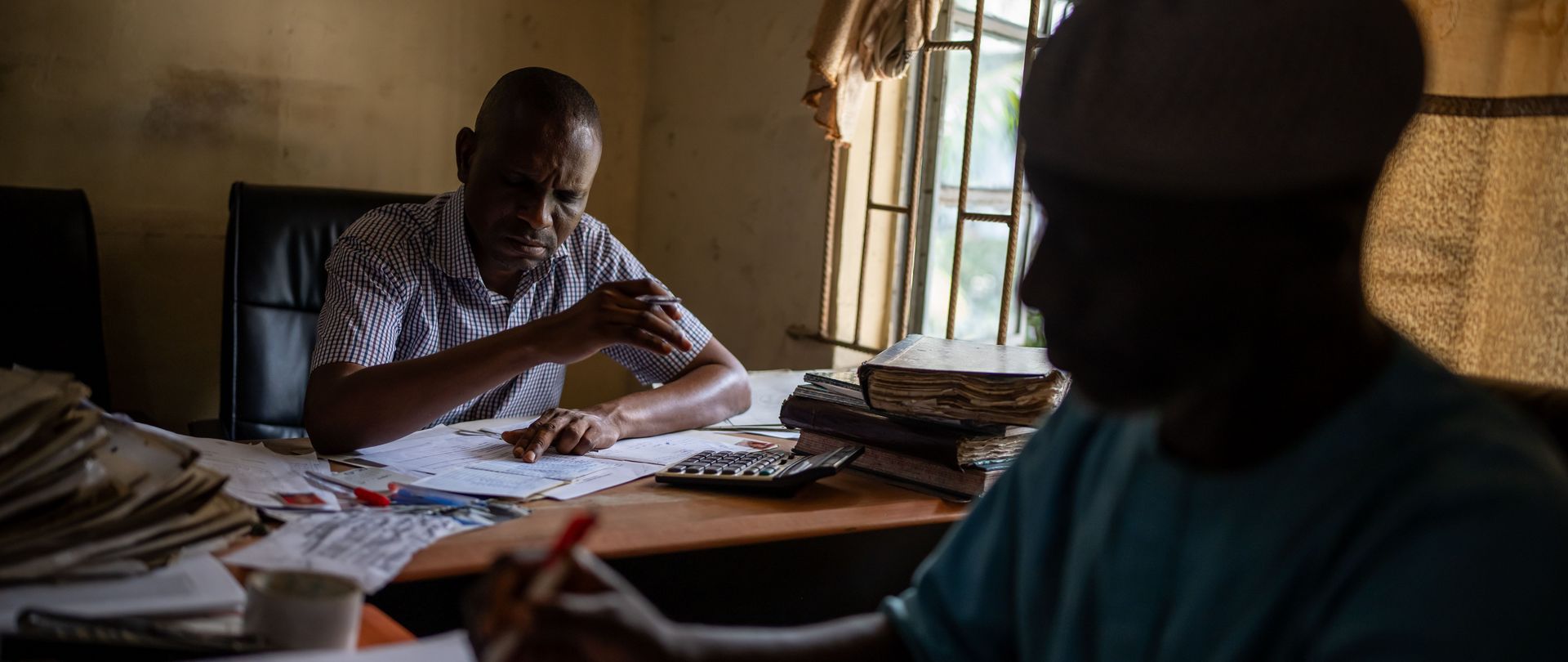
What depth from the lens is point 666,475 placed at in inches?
60.1

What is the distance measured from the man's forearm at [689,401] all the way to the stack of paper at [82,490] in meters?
0.77

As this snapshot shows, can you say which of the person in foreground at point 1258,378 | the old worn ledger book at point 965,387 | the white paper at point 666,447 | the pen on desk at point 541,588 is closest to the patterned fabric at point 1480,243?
the old worn ledger book at point 965,387

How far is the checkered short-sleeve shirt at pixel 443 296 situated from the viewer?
1878 millimetres

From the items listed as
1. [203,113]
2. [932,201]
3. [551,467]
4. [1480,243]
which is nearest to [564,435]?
[551,467]

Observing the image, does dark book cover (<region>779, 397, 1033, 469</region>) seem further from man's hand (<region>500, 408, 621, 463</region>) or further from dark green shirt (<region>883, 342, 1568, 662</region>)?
dark green shirt (<region>883, 342, 1568, 662</region>)

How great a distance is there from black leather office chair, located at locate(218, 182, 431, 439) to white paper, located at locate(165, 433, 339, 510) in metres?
0.64

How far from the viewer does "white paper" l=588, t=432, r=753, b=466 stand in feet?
5.57

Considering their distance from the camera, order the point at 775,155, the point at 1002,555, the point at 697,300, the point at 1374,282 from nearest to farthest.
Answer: the point at 1002,555 → the point at 1374,282 → the point at 775,155 → the point at 697,300

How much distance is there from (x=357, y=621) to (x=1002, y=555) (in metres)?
0.52

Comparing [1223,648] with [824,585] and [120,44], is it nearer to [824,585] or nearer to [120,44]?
[824,585]

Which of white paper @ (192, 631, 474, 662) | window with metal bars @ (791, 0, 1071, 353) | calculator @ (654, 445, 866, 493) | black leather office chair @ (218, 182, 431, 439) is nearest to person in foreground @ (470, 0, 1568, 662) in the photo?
white paper @ (192, 631, 474, 662)

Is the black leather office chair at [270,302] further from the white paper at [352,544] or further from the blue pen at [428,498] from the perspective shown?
the white paper at [352,544]

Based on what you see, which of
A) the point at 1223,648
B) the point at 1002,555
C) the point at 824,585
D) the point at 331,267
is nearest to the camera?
the point at 1223,648

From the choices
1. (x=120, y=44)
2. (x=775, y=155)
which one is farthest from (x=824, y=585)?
(x=120, y=44)
